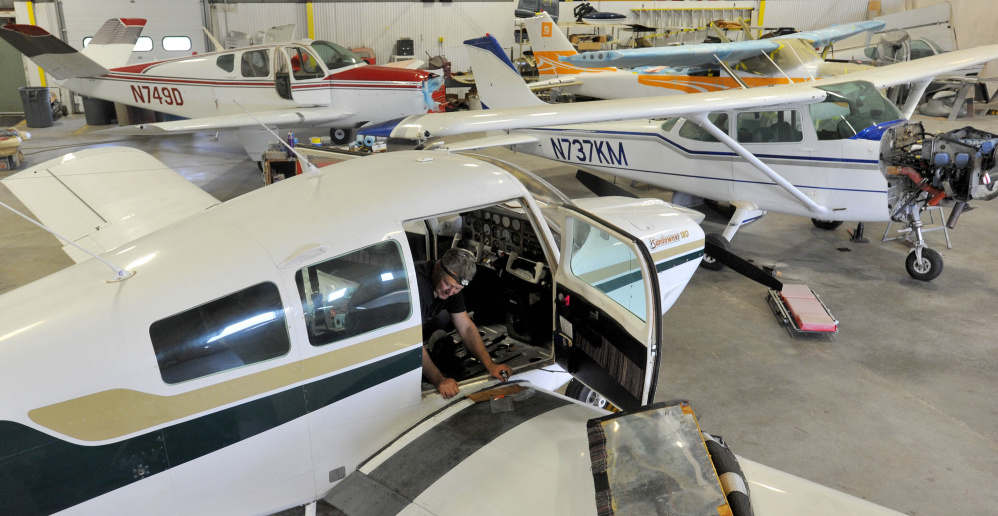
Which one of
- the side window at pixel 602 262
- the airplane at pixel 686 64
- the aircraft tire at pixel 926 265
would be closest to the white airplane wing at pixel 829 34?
the airplane at pixel 686 64

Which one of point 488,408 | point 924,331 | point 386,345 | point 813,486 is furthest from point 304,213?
point 924,331

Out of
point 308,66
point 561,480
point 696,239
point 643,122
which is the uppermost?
point 308,66

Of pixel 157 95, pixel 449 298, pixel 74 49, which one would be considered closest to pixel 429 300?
pixel 449 298

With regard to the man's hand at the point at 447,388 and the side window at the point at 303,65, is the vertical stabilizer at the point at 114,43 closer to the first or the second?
the side window at the point at 303,65

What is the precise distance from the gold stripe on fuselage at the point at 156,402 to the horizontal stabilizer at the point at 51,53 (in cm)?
1227

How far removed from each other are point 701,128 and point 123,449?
23.9 ft

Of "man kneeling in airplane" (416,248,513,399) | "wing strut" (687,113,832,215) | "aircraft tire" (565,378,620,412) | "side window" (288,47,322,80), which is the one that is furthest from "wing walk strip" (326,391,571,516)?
"side window" (288,47,322,80)

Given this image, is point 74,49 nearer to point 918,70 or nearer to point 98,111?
point 98,111

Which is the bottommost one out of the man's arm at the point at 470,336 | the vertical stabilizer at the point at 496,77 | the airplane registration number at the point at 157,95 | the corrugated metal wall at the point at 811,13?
the man's arm at the point at 470,336

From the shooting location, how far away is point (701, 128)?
8.23 metres

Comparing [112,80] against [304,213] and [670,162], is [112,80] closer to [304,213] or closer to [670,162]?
[670,162]

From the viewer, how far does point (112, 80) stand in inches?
541

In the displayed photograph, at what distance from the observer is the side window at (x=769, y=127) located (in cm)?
753

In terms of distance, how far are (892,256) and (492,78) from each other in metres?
6.28
